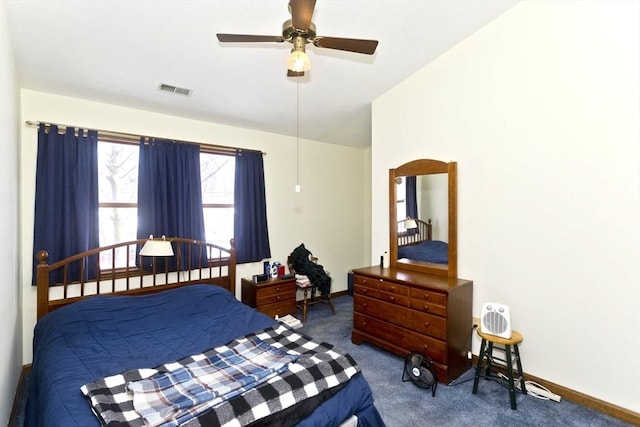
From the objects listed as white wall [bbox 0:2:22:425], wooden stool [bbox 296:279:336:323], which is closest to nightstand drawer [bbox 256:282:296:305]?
wooden stool [bbox 296:279:336:323]

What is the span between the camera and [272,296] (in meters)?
3.66

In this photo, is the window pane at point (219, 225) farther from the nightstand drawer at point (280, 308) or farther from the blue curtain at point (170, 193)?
the nightstand drawer at point (280, 308)

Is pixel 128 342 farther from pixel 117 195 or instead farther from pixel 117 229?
pixel 117 195

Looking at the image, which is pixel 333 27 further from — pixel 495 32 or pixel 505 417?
pixel 505 417

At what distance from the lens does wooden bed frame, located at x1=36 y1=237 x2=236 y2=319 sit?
8.37 feet

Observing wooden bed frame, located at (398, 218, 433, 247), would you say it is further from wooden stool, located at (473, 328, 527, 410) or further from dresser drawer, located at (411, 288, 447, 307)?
wooden stool, located at (473, 328, 527, 410)

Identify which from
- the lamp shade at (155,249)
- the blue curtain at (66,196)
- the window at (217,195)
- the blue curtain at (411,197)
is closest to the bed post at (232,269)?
the window at (217,195)

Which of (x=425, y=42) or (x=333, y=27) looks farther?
(x=425, y=42)

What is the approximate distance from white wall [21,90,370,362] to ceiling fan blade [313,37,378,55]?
7.62 feet

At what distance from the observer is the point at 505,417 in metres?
2.10

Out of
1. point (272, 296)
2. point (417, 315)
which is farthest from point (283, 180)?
point (417, 315)

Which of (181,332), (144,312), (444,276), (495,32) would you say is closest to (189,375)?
(181,332)

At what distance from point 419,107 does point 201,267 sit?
9.79 feet

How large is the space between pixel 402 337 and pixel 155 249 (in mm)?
2437
